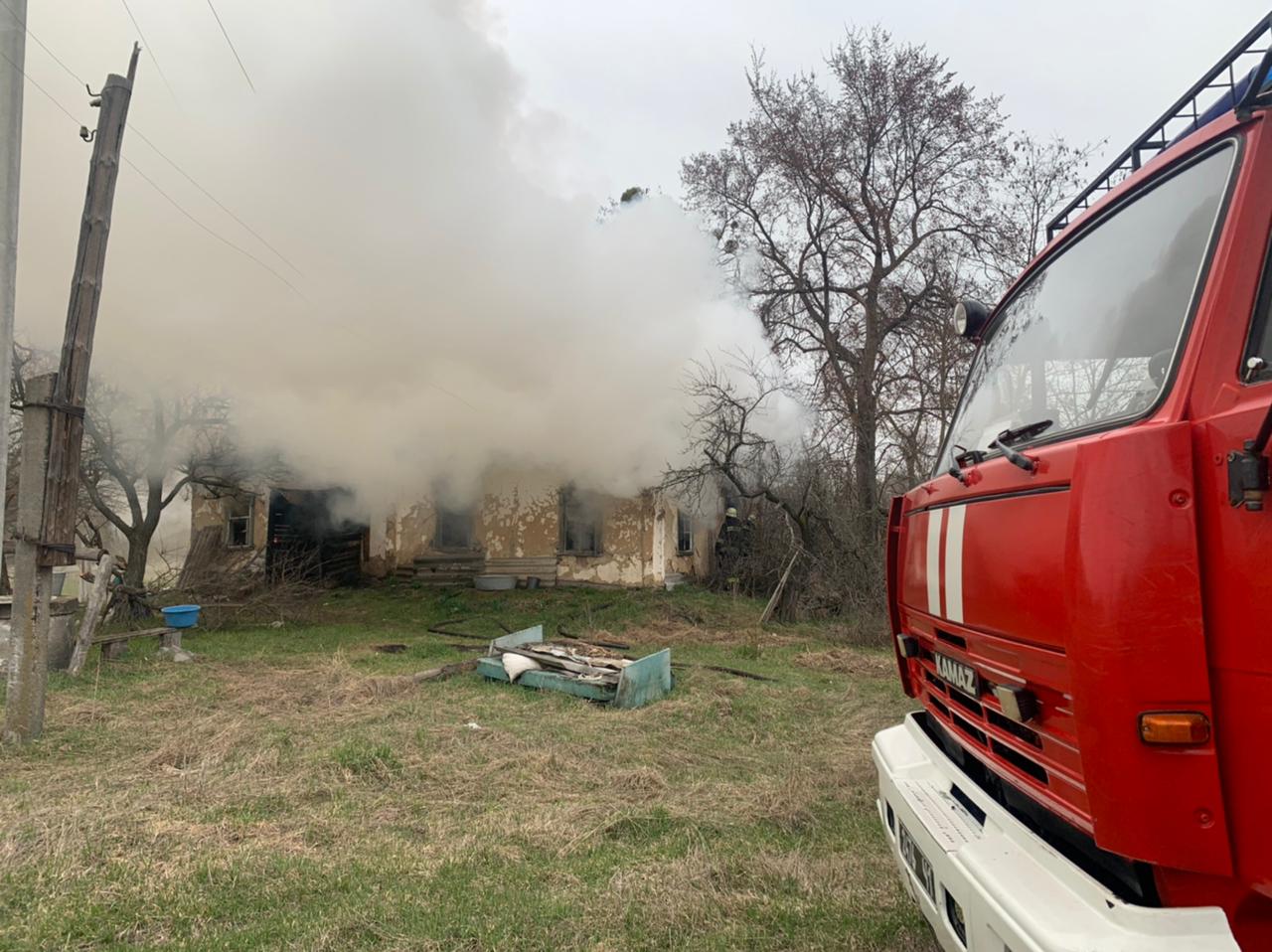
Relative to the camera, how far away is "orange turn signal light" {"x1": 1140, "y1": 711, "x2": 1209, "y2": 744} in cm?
137

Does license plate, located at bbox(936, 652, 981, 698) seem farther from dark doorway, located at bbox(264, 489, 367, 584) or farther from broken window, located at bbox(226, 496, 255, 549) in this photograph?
broken window, located at bbox(226, 496, 255, 549)

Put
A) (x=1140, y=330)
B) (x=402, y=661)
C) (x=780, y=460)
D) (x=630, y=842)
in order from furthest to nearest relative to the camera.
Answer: (x=780, y=460) < (x=402, y=661) < (x=630, y=842) < (x=1140, y=330)

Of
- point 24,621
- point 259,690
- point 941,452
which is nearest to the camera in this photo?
point 941,452

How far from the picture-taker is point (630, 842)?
399 cm

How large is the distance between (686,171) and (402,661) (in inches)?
529

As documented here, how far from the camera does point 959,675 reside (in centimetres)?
219

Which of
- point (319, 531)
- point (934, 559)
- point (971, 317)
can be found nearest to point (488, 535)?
point (319, 531)

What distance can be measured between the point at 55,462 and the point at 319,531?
12.5 metres

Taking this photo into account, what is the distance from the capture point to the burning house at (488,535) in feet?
55.6

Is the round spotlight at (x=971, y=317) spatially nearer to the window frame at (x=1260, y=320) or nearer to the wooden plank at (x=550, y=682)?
the window frame at (x=1260, y=320)

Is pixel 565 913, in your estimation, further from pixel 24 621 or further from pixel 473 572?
pixel 473 572

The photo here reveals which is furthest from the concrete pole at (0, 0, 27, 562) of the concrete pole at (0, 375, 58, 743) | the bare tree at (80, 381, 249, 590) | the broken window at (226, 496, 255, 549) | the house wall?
the broken window at (226, 496, 255, 549)

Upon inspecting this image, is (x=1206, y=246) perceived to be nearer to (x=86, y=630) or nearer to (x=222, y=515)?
(x=86, y=630)

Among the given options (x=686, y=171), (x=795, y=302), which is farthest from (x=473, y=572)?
(x=686, y=171)
